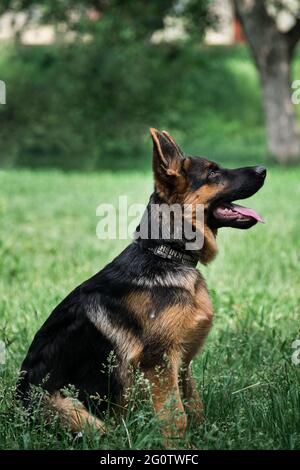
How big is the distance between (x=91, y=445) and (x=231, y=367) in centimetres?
154

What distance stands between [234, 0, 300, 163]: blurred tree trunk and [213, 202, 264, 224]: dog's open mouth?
15930 millimetres

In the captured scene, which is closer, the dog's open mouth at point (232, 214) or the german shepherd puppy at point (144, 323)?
the german shepherd puppy at point (144, 323)

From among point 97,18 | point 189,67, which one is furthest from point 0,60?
point 189,67

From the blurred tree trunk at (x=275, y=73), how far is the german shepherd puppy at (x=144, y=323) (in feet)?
52.7

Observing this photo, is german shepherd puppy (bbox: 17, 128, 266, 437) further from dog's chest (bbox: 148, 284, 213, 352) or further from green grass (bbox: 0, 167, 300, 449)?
green grass (bbox: 0, 167, 300, 449)

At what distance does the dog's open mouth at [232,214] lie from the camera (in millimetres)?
4195

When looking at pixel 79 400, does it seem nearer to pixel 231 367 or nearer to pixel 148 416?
pixel 148 416

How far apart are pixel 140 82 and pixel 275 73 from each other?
22.0 ft

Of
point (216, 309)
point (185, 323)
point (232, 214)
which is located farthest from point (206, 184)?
point (216, 309)

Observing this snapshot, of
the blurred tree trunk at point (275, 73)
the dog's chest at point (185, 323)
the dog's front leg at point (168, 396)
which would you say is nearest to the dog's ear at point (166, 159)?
the dog's chest at point (185, 323)

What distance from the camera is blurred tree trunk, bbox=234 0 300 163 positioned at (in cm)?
1936

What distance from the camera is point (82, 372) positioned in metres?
3.95

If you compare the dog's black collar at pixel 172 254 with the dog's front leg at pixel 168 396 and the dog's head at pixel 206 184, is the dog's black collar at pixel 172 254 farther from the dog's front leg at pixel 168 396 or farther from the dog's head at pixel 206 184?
the dog's front leg at pixel 168 396

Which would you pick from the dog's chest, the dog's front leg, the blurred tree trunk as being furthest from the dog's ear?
the blurred tree trunk
